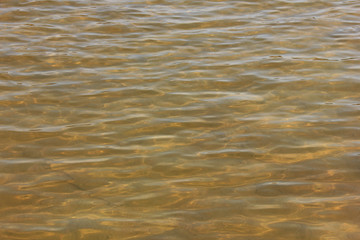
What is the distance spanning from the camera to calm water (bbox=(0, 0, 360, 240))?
2908 millimetres

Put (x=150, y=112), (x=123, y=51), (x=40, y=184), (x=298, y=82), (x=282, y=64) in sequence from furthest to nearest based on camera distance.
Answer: (x=123, y=51) < (x=282, y=64) < (x=298, y=82) < (x=150, y=112) < (x=40, y=184)

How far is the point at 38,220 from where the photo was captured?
9.47 feet

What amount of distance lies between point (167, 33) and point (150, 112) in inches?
94.2

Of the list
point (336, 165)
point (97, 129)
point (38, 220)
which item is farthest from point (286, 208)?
point (97, 129)

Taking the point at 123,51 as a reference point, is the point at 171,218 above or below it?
below

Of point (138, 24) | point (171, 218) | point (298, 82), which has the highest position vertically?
point (138, 24)

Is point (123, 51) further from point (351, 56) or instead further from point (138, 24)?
point (351, 56)

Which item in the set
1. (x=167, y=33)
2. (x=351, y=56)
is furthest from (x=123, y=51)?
(x=351, y=56)

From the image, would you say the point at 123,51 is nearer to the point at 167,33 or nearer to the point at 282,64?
the point at 167,33

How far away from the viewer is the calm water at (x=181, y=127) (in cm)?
291

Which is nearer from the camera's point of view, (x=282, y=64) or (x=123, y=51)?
(x=282, y=64)

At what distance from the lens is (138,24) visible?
22.4 ft

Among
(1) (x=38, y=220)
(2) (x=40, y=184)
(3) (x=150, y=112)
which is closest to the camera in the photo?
(1) (x=38, y=220)

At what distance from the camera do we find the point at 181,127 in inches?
159
